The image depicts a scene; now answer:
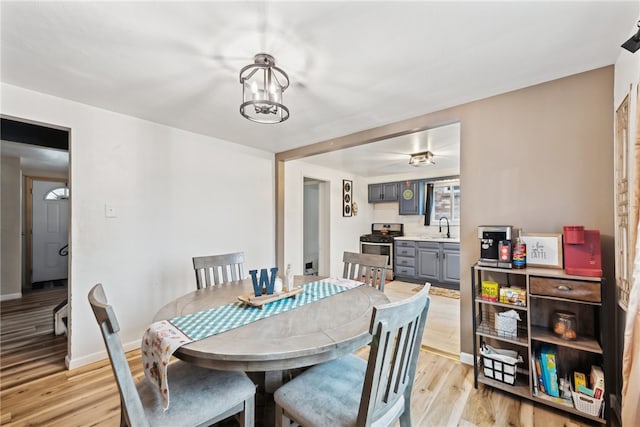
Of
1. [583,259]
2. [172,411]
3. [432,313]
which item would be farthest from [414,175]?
[172,411]

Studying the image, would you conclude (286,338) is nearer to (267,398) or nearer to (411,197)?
(267,398)

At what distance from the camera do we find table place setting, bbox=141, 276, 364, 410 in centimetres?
111

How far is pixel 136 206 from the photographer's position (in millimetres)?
2629

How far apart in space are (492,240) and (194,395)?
2.12m

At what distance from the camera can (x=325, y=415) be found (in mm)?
1101

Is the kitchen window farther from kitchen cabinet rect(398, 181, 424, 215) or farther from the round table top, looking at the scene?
the round table top

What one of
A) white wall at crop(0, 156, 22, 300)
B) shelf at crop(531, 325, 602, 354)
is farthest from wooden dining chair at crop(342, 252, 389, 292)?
white wall at crop(0, 156, 22, 300)

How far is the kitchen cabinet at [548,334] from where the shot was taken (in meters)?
1.57

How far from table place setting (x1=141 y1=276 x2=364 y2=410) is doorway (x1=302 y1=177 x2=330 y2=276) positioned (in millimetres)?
3185

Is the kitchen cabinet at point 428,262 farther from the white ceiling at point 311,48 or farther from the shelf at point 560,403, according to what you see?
the white ceiling at point 311,48

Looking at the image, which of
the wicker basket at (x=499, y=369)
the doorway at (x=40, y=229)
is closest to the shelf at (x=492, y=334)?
the wicker basket at (x=499, y=369)

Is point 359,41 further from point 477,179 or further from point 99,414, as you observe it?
point 99,414

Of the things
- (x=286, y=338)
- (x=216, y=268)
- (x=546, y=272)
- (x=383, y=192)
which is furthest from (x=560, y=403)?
(x=383, y=192)

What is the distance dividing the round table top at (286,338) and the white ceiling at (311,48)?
5.08ft
